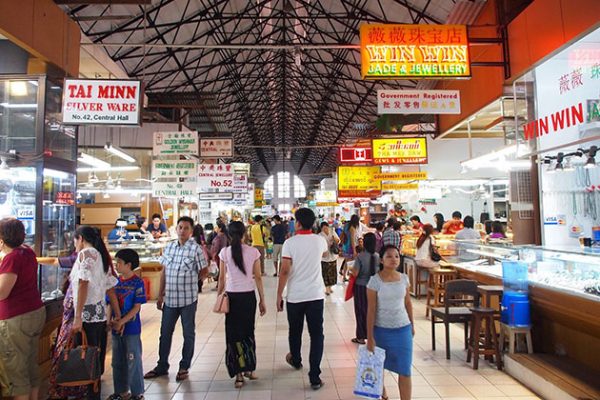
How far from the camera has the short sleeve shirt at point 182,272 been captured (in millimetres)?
4059

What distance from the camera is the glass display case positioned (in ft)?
12.3

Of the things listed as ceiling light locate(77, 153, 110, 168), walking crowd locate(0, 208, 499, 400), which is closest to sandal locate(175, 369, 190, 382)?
walking crowd locate(0, 208, 499, 400)

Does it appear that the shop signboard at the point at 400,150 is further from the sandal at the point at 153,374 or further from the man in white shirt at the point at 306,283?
the sandal at the point at 153,374

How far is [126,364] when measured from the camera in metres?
3.54

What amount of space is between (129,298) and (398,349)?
232 cm

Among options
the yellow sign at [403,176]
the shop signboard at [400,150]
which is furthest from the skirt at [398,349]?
the yellow sign at [403,176]

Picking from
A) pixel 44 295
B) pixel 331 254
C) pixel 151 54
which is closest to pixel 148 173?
pixel 151 54

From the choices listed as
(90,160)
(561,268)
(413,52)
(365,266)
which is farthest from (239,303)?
(90,160)

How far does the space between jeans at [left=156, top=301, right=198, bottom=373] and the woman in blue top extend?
1.91 meters

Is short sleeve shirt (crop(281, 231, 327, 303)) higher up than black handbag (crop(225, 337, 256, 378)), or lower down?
higher up

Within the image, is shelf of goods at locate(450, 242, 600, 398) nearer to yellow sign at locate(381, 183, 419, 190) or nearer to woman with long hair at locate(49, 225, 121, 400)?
woman with long hair at locate(49, 225, 121, 400)

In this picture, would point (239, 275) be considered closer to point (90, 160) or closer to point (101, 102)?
point (101, 102)

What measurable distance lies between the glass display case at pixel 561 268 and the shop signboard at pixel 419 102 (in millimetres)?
2283

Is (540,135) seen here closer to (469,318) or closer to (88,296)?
(469,318)
